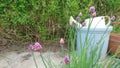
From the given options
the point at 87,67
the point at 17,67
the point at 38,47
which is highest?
the point at 38,47

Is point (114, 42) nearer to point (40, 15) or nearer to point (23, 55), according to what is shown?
point (40, 15)

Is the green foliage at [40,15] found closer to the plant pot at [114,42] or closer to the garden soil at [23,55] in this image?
the garden soil at [23,55]

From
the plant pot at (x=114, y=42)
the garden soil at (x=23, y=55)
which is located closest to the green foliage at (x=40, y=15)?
the garden soil at (x=23, y=55)

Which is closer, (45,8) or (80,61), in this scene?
(80,61)

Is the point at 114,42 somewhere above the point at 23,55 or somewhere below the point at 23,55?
above

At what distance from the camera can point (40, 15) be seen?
4141 millimetres

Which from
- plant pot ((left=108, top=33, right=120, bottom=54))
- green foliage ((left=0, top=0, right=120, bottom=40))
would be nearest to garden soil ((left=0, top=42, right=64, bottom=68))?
green foliage ((left=0, top=0, right=120, bottom=40))

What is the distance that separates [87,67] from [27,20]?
2.28 m

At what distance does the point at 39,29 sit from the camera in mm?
4172

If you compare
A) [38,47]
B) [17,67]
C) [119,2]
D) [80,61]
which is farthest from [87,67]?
[119,2]

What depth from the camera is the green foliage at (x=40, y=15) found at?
4.02 m

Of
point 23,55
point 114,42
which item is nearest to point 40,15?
point 23,55

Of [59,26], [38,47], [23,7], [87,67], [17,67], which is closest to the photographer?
[38,47]

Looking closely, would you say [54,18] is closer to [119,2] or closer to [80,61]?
[119,2]
